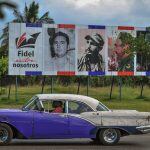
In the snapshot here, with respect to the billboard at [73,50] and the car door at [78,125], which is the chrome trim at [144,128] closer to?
the car door at [78,125]

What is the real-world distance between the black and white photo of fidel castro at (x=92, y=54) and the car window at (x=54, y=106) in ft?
76.0

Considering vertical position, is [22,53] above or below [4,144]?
above

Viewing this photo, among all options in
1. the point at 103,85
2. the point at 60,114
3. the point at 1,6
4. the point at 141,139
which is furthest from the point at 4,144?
the point at 103,85

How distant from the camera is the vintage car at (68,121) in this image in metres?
13.3

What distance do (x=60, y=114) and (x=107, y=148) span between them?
154cm

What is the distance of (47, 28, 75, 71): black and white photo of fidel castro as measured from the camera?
36.3m

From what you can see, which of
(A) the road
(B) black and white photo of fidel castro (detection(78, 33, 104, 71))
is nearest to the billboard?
(B) black and white photo of fidel castro (detection(78, 33, 104, 71))

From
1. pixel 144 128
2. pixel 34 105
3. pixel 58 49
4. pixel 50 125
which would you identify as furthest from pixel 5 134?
pixel 58 49

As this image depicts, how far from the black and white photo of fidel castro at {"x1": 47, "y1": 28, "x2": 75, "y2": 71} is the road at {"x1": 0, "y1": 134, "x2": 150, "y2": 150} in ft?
69.5

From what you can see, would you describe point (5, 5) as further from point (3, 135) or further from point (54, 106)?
point (54, 106)

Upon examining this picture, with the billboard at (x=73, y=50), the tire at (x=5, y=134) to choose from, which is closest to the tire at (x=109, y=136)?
the tire at (x=5, y=134)

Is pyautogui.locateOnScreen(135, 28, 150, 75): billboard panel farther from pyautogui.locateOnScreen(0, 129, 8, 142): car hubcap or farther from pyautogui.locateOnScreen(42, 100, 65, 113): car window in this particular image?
pyautogui.locateOnScreen(0, 129, 8, 142): car hubcap

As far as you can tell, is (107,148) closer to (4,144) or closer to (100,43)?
(4,144)

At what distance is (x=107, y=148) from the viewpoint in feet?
43.0
